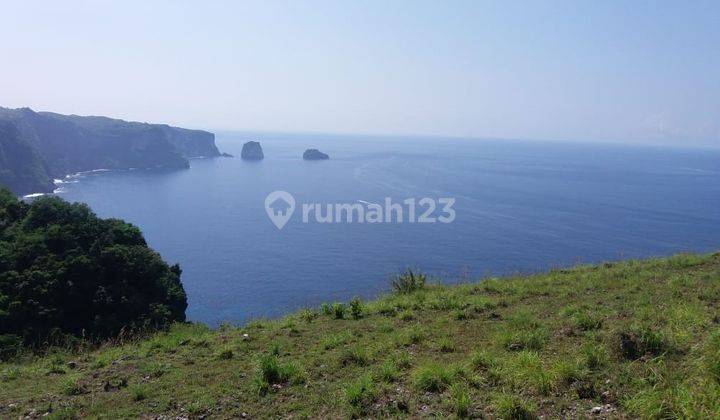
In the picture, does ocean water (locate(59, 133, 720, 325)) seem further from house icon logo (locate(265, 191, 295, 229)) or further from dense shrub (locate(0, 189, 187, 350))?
dense shrub (locate(0, 189, 187, 350))

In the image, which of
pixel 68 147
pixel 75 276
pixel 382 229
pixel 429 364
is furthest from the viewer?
pixel 68 147

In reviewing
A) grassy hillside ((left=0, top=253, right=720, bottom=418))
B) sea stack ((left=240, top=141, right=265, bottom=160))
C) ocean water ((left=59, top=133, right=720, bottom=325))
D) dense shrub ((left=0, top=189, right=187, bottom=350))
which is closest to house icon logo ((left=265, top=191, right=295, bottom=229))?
ocean water ((left=59, top=133, right=720, bottom=325))

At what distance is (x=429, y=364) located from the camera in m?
6.42

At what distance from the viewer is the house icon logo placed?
2985 inches

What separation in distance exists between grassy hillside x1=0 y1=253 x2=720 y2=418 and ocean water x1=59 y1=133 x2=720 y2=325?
862cm

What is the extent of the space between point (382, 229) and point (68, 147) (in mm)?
128193

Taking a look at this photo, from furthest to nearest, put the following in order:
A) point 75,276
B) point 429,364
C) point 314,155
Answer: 1. point 314,155
2. point 75,276
3. point 429,364

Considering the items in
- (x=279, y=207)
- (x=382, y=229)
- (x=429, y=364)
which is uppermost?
(x=429, y=364)

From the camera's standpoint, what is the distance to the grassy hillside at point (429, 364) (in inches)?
206

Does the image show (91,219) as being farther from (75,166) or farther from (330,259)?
(75,166)

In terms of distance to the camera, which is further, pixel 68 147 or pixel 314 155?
pixel 314 155

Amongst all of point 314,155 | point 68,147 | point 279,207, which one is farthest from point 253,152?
point 279,207

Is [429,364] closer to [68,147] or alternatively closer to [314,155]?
[314,155]

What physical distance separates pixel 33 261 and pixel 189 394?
20.7m
